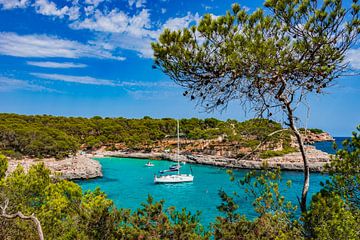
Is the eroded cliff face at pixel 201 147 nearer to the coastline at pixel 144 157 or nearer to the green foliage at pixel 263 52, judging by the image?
Answer: the coastline at pixel 144 157

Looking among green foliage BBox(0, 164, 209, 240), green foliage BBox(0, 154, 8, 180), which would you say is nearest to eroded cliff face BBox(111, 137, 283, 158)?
green foliage BBox(0, 154, 8, 180)

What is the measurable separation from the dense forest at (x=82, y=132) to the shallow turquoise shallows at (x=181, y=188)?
23.2 ft

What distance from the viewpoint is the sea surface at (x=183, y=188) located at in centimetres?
2036

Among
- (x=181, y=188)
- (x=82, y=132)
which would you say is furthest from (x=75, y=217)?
(x=82, y=132)

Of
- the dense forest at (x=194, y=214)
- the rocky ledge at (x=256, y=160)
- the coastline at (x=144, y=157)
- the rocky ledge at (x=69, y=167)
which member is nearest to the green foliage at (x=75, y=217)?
the dense forest at (x=194, y=214)

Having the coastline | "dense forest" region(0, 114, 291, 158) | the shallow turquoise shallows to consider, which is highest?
"dense forest" region(0, 114, 291, 158)

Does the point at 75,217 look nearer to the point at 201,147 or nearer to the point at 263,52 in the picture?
the point at 263,52

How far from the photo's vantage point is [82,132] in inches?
2138

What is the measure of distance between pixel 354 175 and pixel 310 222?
865 millimetres

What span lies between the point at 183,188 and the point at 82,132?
3263 cm

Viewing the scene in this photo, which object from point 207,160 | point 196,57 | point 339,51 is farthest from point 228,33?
point 207,160

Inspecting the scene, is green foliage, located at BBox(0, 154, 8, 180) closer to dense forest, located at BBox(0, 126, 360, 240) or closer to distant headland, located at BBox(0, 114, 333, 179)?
dense forest, located at BBox(0, 126, 360, 240)

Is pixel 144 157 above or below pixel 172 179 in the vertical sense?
above

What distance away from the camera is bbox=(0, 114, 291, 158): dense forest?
36.3m
